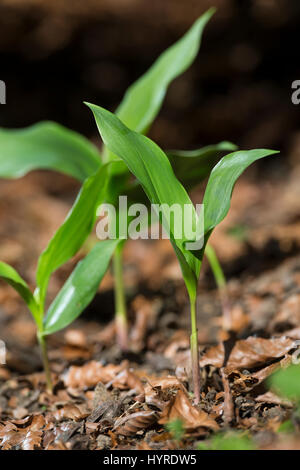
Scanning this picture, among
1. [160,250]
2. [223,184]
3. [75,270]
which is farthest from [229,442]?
[160,250]

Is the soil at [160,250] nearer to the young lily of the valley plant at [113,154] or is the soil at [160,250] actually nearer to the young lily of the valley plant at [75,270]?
the young lily of the valley plant at [75,270]

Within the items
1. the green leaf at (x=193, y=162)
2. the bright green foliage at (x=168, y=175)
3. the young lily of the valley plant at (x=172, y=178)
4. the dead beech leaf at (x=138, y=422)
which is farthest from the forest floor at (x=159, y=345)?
the green leaf at (x=193, y=162)

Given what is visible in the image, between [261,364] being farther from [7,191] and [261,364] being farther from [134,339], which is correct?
[7,191]

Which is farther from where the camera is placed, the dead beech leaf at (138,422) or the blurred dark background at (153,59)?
the blurred dark background at (153,59)

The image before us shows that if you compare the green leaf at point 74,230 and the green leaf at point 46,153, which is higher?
the green leaf at point 46,153

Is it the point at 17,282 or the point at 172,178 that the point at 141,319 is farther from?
the point at 172,178

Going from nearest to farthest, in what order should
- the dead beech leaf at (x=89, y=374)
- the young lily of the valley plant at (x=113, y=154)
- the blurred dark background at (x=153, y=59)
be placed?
1. the dead beech leaf at (x=89, y=374)
2. the young lily of the valley plant at (x=113, y=154)
3. the blurred dark background at (x=153, y=59)
